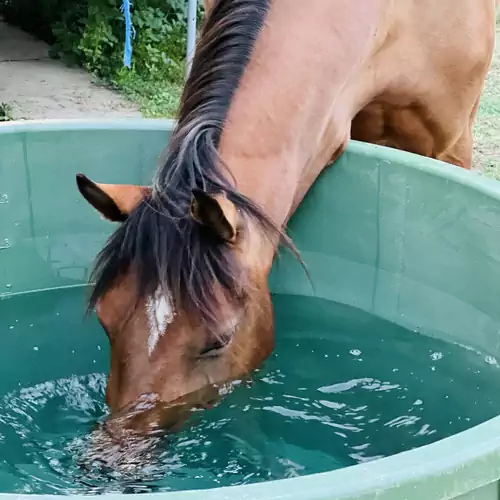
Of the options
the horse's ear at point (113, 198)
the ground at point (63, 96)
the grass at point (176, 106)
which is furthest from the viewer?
the ground at point (63, 96)

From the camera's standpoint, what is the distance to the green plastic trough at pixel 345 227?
5.16 ft

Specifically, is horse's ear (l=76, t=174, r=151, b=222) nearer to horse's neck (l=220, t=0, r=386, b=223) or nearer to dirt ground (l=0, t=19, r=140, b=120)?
horse's neck (l=220, t=0, r=386, b=223)

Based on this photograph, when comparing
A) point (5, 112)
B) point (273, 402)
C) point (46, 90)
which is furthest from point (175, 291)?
point (46, 90)

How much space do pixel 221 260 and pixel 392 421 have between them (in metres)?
0.55

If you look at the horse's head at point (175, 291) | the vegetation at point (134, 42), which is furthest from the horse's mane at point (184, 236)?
the vegetation at point (134, 42)

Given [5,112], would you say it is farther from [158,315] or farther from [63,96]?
[158,315]

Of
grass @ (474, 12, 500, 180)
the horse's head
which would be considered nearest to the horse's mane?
the horse's head

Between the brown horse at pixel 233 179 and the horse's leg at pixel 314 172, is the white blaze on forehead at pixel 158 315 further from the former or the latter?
the horse's leg at pixel 314 172

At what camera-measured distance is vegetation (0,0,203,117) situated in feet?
13.3

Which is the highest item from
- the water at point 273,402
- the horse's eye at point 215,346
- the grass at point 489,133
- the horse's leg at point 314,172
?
the horse's leg at point 314,172

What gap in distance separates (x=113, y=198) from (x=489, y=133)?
2.79m

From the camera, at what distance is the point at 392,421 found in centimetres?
154

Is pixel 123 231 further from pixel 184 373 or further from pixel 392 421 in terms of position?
pixel 392 421

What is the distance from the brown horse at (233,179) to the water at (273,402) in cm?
12
